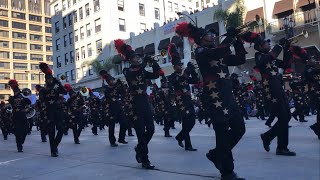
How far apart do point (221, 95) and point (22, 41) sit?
9725 centimetres

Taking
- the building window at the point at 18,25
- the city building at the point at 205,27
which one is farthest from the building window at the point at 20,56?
the city building at the point at 205,27

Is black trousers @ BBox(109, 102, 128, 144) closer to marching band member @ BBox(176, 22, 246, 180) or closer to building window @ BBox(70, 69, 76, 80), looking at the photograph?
marching band member @ BBox(176, 22, 246, 180)

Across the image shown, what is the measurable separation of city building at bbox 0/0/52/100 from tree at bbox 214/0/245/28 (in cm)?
6808

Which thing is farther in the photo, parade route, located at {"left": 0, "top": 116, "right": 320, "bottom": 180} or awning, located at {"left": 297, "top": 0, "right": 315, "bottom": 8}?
awning, located at {"left": 297, "top": 0, "right": 315, "bottom": 8}

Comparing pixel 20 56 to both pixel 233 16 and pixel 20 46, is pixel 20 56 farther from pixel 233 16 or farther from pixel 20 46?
pixel 233 16

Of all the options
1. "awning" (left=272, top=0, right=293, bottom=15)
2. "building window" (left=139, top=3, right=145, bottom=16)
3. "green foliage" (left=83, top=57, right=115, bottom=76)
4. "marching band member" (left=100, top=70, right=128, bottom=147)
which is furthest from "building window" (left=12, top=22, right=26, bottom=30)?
"marching band member" (left=100, top=70, right=128, bottom=147)

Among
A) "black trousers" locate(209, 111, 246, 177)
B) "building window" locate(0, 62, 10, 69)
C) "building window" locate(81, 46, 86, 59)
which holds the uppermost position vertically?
"building window" locate(0, 62, 10, 69)

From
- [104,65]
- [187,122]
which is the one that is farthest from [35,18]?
[187,122]

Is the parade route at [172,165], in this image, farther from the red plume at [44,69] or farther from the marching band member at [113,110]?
the red plume at [44,69]

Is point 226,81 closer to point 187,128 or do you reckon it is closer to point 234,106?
point 234,106

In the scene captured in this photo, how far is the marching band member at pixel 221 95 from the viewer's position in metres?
5.27

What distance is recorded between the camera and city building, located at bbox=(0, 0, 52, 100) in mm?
91562

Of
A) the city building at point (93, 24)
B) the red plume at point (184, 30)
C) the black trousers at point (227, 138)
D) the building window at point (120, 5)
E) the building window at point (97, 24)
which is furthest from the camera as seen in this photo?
the building window at point (120, 5)

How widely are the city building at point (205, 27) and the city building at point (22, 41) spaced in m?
37.0
